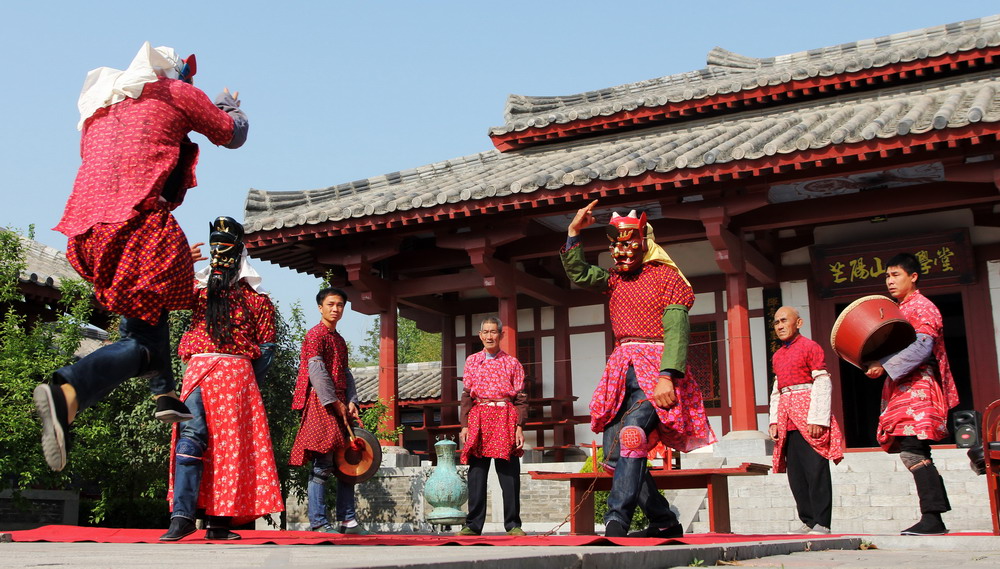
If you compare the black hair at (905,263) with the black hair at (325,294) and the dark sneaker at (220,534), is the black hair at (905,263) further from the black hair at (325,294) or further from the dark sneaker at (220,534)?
the dark sneaker at (220,534)

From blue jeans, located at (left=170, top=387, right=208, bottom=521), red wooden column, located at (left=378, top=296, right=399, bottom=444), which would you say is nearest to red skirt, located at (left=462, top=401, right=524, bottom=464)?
blue jeans, located at (left=170, top=387, right=208, bottom=521)

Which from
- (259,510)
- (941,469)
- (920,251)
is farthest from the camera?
(920,251)

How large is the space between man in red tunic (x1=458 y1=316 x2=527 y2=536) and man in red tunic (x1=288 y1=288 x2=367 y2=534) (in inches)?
33.7

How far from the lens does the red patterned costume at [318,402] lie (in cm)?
715

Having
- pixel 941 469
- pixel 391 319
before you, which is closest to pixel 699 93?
pixel 391 319

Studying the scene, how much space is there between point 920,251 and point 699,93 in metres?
3.19

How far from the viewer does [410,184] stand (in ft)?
43.8

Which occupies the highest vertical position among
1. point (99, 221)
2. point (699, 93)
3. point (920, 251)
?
point (699, 93)

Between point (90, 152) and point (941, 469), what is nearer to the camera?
point (90, 152)

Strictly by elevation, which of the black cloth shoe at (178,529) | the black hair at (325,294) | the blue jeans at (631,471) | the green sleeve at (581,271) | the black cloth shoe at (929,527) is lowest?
the black cloth shoe at (929,527)

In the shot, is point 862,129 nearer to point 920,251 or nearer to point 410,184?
point 920,251

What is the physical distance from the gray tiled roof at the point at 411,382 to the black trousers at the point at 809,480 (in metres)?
13.0

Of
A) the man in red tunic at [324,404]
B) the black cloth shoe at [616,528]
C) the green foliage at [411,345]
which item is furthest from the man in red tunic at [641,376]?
the green foliage at [411,345]

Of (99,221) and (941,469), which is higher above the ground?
(99,221)
